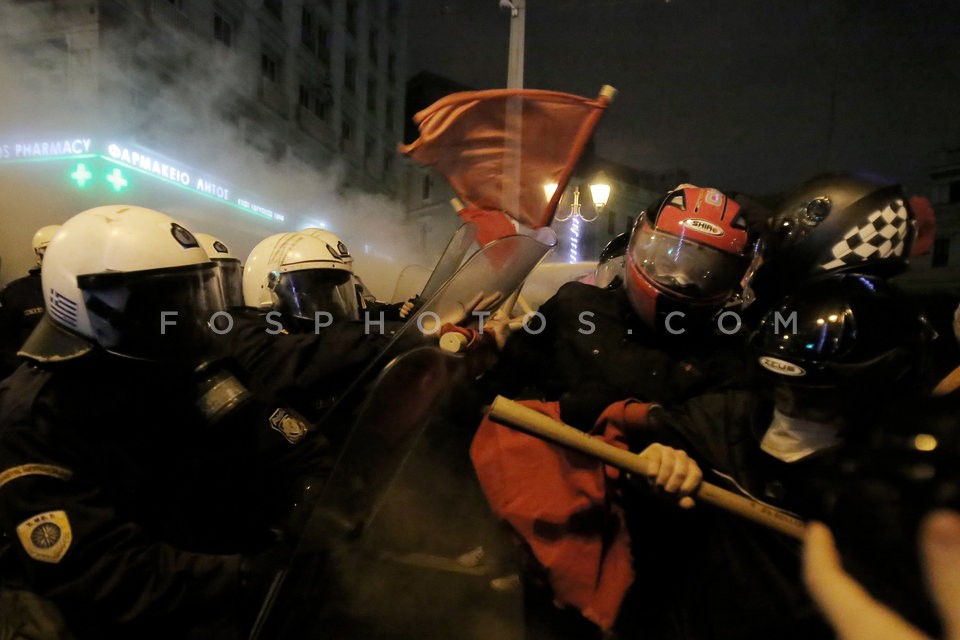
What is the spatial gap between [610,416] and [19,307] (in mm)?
4980

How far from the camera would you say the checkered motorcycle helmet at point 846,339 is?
1300 millimetres

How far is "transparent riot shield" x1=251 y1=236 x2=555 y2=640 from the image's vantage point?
180 cm

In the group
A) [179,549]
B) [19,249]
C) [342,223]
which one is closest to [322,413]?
[179,549]

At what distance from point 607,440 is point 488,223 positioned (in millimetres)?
1290

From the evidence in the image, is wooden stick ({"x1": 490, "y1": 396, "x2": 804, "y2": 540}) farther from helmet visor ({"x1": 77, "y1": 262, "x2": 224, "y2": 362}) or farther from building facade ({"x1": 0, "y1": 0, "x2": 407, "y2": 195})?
building facade ({"x1": 0, "y1": 0, "x2": 407, "y2": 195})

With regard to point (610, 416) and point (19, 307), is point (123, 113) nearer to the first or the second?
point (19, 307)

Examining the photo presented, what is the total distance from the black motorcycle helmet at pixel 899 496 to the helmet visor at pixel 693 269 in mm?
1174

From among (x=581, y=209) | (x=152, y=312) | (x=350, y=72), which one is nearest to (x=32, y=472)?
(x=152, y=312)

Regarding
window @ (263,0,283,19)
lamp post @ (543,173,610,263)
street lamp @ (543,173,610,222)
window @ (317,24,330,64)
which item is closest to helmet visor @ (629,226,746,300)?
lamp post @ (543,173,610,263)

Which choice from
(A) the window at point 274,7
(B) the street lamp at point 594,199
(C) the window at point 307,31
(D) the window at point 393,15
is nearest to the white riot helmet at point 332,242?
(B) the street lamp at point 594,199

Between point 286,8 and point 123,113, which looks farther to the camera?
point 286,8

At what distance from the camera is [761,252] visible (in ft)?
7.09

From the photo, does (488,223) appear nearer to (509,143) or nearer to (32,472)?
(509,143)

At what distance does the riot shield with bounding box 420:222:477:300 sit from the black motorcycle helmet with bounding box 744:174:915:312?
51.3 inches
